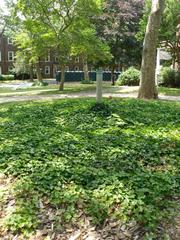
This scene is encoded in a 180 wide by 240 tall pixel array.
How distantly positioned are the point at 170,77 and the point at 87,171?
59.1 feet

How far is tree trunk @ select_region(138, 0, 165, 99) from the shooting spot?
437 inches

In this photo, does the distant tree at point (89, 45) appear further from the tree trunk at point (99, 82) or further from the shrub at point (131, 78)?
the tree trunk at point (99, 82)

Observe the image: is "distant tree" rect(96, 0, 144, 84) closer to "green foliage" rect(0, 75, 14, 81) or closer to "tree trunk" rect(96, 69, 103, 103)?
"tree trunk" rect(96, 69, 103, 103)

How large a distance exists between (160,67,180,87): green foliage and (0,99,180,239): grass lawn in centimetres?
1478

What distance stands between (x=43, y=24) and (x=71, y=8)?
1.75 meters

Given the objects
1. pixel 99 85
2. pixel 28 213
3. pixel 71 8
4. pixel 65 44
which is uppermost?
pixel 71 8

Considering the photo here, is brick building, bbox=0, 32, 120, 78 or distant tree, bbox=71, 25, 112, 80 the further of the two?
brick building, bbox=0, 32, 120, 78

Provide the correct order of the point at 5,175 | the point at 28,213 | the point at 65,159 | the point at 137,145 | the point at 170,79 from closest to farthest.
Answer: the point at 28,213
the point at 5,175
the point at 65,159
the point at 137,145
the point at 170,79

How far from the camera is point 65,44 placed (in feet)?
59.2

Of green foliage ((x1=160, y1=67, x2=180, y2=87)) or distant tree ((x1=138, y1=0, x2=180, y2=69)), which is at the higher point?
distant tree ((x1=138, y1=0, x2=180, y2=69))

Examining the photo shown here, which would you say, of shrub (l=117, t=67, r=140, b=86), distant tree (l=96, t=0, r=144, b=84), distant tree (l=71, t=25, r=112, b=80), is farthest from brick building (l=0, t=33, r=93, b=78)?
distant tree (l=71, t=25, r=112, b=80)

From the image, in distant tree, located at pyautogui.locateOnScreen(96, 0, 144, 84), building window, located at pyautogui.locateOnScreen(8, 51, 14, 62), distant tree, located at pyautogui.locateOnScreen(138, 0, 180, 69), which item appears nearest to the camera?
distant tree, located at pyautogui.locateOnScreen(138, 0, 180, 69)

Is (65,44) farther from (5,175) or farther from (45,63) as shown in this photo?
(45,63)

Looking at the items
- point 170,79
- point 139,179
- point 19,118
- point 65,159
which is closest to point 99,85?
point 19,118
